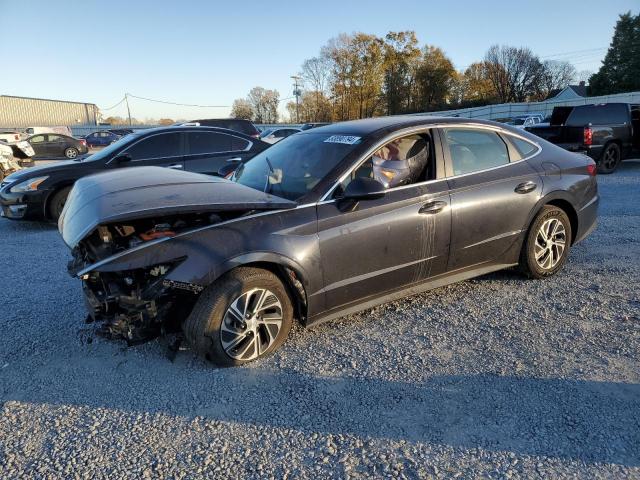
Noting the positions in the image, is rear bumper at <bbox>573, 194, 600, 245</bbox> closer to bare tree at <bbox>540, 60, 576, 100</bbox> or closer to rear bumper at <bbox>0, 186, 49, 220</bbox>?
rear bumper at <bbox>0, 186, 49, 220</bbox>

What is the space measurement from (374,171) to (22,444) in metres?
2.81

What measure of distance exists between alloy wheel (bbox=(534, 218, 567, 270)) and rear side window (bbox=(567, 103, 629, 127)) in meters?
8.23

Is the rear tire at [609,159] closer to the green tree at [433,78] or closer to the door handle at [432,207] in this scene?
the door handle at [432,207]

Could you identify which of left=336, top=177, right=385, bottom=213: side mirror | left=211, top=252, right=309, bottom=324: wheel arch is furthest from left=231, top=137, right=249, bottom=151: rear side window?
left=211, top=252, right=309, bottom=324: wheel arch

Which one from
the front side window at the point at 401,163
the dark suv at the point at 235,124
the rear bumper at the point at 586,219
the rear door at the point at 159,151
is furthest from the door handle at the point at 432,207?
the dark suv at the point at 235,124

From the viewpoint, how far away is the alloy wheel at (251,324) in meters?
3.05

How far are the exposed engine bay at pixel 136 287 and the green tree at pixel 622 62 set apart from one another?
58.5 metres

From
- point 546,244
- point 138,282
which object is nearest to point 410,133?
point 546,244

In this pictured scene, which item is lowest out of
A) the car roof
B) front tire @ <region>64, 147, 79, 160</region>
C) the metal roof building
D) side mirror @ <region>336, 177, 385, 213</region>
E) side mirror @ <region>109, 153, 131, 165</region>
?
side mirror @ <region>336, 177, 385, 213</region>

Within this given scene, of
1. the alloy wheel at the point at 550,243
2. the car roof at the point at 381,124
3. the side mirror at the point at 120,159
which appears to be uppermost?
the car roof at the point at 381,124

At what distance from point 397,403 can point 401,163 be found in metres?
1.92

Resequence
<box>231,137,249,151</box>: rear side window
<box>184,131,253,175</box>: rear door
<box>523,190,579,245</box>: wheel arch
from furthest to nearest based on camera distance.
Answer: <box>231,137,249,151</box>: rear side window → <box>184,131,253,175</box>: rear door → <box>523,190,579,245</box>: wheel arch

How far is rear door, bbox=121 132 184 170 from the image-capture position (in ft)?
24.5

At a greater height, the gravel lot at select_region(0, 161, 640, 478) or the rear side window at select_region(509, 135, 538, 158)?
the rear side window at select_region(509, 135, 538, 158)
